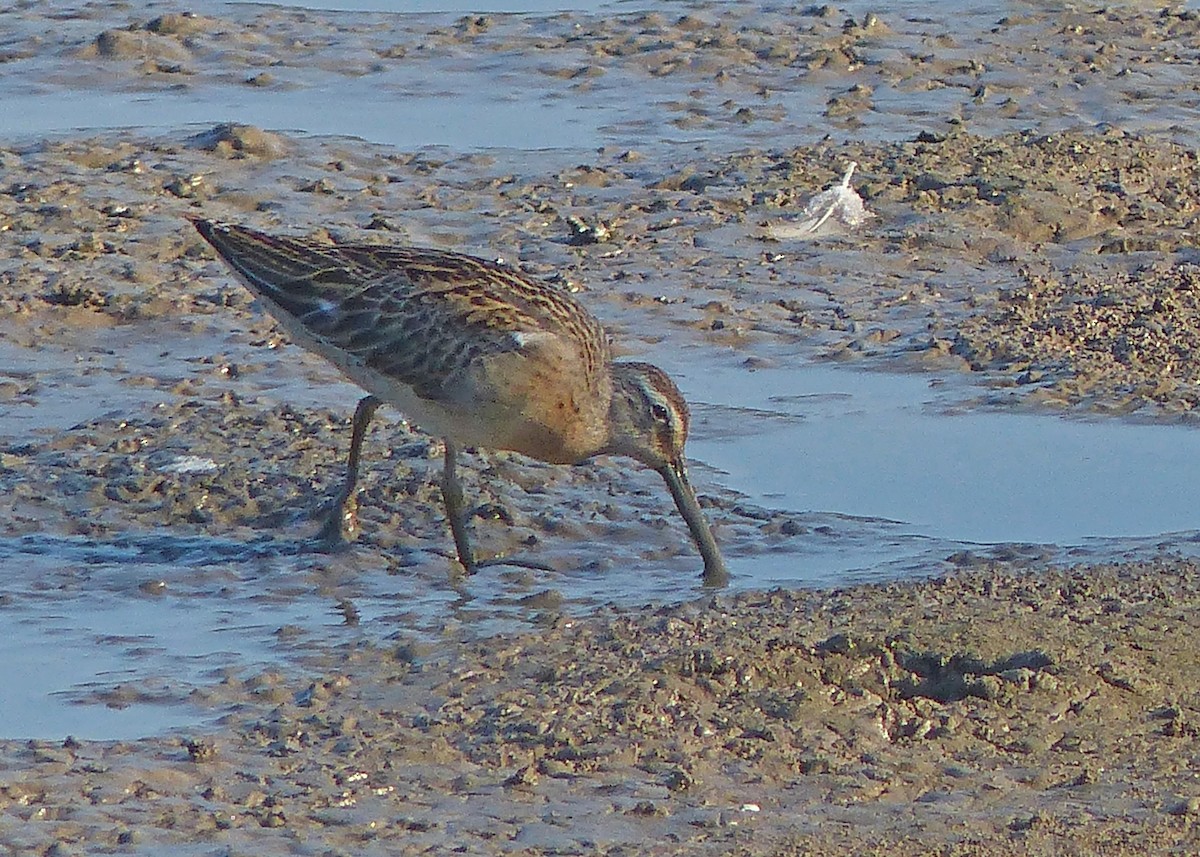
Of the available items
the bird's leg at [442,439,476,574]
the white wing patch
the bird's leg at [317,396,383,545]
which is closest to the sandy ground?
the bird's leg at [317,396,383,545]

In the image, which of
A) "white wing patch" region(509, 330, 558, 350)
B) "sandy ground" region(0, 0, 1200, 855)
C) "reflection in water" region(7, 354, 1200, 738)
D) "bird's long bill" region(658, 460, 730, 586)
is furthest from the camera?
"white wing patch" region(509, 330, 558, 350)

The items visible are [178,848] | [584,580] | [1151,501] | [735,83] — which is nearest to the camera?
[178,848]

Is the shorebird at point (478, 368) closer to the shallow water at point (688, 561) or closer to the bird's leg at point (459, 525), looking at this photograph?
the bird's leg at point (459, 525)

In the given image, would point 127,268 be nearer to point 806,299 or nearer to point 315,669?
point 806,299

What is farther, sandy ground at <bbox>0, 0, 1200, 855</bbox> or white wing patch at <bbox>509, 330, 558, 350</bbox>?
white wing patch at <bbox>509, 330, 558, 350</bbox>

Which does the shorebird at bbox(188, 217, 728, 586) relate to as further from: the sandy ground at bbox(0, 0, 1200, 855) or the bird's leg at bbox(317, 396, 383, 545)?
the sandy ground at bbox(0, 0, 1200, 855)

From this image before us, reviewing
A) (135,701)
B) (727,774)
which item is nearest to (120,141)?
(135,701)

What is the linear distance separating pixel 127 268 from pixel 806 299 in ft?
8.63

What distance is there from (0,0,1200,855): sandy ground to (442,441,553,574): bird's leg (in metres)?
0.18

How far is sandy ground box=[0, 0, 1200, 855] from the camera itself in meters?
5.18

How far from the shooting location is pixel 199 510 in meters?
7.35

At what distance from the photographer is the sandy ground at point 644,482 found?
17.0 feet

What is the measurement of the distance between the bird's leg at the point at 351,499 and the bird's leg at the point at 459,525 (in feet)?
0.93

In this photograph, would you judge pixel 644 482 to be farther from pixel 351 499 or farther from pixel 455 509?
pixel 351 499
